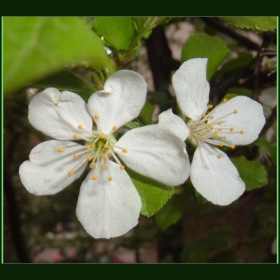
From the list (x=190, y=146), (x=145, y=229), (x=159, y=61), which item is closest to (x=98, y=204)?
(x=190, y=146)

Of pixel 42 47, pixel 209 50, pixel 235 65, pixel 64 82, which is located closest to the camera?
pixel 42 47

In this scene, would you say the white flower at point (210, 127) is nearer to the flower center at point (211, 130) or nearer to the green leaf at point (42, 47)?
the flower center at point (211, 130)

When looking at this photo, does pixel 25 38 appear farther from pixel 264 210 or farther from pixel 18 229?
pixel 18 229

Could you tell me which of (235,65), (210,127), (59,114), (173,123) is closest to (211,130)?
(210,127)

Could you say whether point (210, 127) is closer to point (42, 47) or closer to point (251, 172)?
point (251, 172)

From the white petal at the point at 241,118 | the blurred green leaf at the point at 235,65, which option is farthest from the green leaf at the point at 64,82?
the blurred green leaf at the point at 235,65
